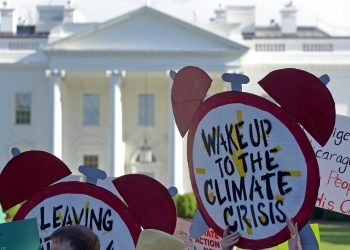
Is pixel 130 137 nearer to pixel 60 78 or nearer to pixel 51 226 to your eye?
pixel 60 78

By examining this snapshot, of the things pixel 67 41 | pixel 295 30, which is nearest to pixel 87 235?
pixel 67 41

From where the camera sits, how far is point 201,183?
473 cm

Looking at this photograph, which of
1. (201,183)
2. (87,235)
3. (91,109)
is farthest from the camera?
(91,109)

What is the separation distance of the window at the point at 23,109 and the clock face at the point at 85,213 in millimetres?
40142

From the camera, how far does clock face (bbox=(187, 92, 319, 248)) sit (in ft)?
14.7

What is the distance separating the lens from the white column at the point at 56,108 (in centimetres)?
4300

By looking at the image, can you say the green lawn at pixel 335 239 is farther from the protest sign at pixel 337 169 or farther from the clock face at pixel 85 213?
the clock face at pixel 85 213

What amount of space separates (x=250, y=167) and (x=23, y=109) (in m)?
41.0

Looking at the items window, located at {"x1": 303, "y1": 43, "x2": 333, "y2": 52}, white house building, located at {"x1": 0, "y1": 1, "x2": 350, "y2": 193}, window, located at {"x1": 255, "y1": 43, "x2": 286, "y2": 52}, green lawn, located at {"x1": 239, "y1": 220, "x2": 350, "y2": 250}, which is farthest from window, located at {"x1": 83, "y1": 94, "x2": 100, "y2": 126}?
green lawn, located at {"x1": 239, "y1": 220, "x2": 350, "y2": 250}

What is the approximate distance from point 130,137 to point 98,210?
4011 centimetres

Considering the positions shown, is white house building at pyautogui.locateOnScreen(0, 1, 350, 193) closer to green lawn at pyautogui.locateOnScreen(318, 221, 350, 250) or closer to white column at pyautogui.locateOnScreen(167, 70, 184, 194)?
white column at pyautogui.locateOnScreen(167, 70, 184, 194)

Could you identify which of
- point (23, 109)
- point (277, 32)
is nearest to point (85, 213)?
point (23, 109)

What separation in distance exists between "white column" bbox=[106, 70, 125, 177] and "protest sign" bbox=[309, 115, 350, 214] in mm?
37462

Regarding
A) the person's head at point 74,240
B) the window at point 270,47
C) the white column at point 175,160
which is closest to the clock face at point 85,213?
the person's head at point 74,240
